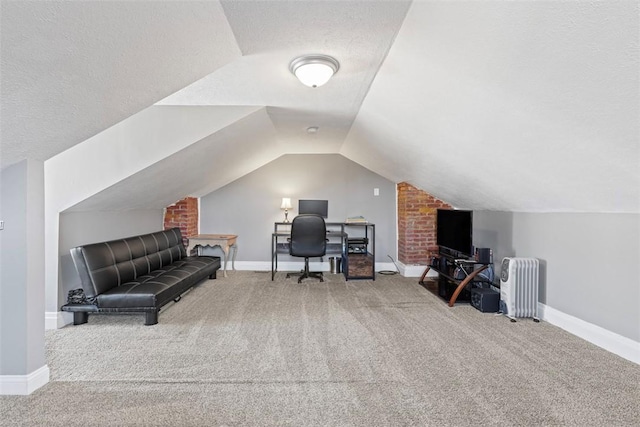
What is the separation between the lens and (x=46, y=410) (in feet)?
5.97

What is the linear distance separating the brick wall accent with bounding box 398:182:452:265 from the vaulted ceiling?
1770mm

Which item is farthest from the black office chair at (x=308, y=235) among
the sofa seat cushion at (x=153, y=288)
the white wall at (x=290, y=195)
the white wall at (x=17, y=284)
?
the white wall at (x=17, y=284)

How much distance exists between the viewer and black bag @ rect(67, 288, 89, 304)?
10.1 feet

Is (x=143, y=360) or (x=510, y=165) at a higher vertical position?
(x=510, y=165)

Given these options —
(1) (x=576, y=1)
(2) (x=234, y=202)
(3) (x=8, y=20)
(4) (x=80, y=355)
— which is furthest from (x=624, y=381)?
(2) (x=234, y=202)

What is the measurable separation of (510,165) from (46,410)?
3.57 m

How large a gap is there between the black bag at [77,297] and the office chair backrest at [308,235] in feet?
8.26

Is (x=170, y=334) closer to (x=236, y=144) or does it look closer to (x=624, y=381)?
(x=236, y=144)

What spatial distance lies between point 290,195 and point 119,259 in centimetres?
297

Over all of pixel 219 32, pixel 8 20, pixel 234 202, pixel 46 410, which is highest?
pixel 219 32

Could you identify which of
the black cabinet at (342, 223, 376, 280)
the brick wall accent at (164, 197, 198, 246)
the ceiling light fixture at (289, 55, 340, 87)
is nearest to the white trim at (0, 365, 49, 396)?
the ceiling light fixture at (289, 55, 340, 87)

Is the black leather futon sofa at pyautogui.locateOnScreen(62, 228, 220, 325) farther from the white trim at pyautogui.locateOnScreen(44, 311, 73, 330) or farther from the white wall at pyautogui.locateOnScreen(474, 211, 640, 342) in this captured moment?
the white wall at pyautogui.locateOnScreen(474, 211, 640, 342)

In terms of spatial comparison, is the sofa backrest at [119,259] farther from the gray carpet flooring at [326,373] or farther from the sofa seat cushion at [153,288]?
the gray carpet flooring at [326,373]

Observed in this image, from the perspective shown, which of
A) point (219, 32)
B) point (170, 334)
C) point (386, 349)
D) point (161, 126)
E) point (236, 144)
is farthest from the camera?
point (236, 144)
